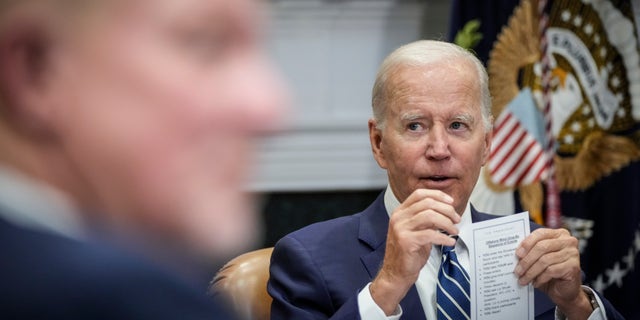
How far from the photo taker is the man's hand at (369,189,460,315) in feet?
6.40

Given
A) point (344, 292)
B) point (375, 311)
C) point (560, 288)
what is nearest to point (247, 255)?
point (344, 292)

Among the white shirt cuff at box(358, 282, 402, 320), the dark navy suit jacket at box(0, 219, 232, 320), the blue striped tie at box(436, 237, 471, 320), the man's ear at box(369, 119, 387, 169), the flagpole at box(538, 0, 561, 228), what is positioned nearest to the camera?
the dark navy suit jacket at box(0, 219, 232, 320)

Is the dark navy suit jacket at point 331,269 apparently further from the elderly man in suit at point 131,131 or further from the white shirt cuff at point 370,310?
the elderly man in suit at point 131,131

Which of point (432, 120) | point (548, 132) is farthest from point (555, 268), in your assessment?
point (548, 132)

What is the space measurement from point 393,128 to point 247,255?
540mm

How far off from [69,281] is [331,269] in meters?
1.84

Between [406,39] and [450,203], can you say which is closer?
[450,203]

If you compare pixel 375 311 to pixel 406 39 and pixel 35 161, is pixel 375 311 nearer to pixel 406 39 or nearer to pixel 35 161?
pixel 35 161

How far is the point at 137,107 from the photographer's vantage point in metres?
0.40

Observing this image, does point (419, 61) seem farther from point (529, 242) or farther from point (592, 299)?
point (592, 299)

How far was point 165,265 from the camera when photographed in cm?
42

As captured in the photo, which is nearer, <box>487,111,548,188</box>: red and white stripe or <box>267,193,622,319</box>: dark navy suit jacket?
<box>267,193,622,319</box>: dark navy suit jacket

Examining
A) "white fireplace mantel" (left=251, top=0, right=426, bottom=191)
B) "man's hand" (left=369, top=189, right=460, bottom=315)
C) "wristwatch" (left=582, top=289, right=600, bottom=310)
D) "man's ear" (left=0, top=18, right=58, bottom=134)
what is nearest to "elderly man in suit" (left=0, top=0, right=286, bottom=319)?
"man's ear" (left=0, top=18, right=58, bottom=134)

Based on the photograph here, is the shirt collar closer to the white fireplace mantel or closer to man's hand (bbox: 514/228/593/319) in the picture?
man's hand (bbox: 514/228/593/319)
